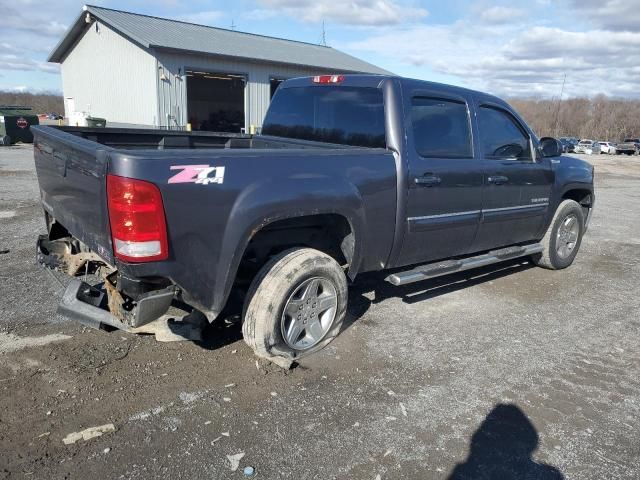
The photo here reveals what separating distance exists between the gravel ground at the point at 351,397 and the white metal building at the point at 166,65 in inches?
589

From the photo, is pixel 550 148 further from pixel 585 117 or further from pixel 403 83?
pixel 585 117

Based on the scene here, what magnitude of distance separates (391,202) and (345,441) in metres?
1.80

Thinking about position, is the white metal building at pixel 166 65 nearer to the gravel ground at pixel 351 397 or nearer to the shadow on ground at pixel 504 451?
the gravel ground at pixel 351 397

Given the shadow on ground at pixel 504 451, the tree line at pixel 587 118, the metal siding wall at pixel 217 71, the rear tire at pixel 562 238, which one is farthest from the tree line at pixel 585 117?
the shadow on ground at pixel 504 451

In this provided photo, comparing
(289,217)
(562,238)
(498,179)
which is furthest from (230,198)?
(562,238)

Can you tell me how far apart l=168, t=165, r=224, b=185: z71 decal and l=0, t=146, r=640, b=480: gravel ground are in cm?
135

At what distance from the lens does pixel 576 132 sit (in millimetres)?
98375

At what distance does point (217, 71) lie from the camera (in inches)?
763

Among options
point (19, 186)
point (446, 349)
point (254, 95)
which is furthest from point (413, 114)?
point (254, 95)

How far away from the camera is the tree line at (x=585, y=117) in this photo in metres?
93.2

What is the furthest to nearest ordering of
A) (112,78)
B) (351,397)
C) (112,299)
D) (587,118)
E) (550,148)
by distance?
(587,118)
(112,78)
(550,148)
(351,397)
(112,299)

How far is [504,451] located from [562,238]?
161 inches

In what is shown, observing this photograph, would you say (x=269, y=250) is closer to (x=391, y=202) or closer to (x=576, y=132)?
(x=391, y=202)

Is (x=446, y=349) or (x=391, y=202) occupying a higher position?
(x=391, y=202)
